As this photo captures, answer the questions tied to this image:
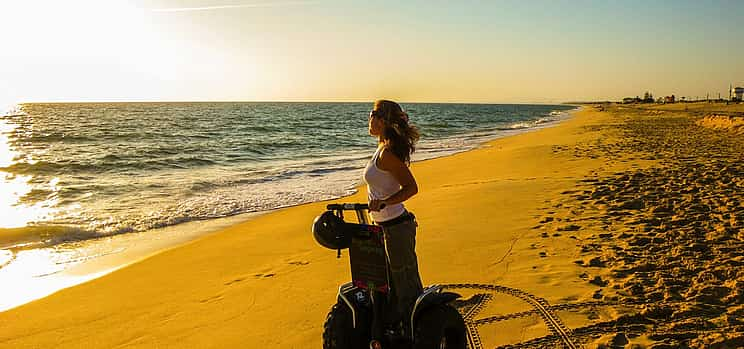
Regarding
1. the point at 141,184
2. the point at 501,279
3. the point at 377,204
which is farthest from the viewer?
the point at 141,184

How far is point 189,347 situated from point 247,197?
27.0ft

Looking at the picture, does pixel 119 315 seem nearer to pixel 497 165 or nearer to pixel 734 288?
pixel 734 288

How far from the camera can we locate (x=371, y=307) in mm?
3143

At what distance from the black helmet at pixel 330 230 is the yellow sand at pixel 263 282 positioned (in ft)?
4.67

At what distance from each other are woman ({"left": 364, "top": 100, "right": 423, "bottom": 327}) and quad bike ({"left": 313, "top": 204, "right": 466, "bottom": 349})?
2.3 inches

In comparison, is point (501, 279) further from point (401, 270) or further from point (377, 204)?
point (377, 204)

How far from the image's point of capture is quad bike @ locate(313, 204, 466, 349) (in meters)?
2.99

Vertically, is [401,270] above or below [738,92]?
below

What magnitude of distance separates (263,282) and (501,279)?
272 cm

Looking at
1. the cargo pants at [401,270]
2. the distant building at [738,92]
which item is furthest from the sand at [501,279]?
the distant building at [738,92]

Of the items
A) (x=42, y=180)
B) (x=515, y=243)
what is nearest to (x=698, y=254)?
(x=515, y=243)

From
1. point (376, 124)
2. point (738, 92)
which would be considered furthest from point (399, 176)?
point (738, 92)

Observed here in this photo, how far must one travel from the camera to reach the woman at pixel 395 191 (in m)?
2.94

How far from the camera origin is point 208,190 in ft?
43.5
